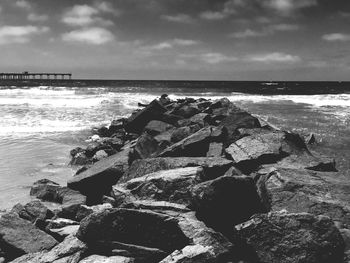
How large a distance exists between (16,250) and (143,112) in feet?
29.7

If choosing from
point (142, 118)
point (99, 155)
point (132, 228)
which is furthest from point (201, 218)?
point (142, 118)

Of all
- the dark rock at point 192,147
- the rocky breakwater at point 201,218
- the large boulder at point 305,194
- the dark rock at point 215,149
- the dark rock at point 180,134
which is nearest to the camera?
the rocky breakwater at point 201,218

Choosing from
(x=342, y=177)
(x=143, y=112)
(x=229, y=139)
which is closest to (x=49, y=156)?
(x=143, y=112)

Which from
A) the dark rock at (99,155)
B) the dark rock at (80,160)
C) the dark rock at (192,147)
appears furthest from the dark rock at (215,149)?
the dark rock at (80,160)

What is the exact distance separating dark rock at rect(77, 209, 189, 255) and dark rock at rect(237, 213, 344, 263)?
0.76m

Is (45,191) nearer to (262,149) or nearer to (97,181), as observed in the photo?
(97,181)

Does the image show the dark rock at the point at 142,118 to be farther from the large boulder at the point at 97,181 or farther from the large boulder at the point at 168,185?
the large boulder at the point at 168,185

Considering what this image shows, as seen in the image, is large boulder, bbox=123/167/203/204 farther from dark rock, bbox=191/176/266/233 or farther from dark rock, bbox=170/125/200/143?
dark rock, bbox=170/125/200/143

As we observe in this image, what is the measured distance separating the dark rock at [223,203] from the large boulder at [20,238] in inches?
68.6

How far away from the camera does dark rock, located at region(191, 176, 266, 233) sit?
12.5ft

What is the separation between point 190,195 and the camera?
4.10 m

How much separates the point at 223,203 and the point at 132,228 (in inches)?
37.3

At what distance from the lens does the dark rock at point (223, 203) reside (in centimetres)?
381

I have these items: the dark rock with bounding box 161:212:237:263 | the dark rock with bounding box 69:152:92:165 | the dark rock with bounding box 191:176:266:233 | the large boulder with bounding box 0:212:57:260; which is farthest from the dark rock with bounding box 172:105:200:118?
the dark rock with bounding box 161:212:237:263
